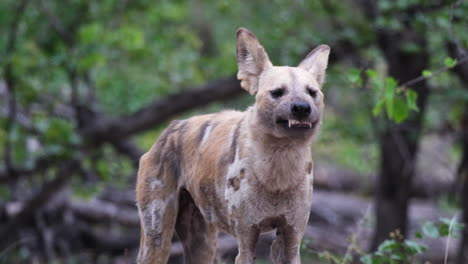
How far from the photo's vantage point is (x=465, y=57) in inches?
231

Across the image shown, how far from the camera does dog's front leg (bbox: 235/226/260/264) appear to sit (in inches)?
172

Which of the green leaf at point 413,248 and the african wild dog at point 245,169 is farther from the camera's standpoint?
the green leaf at point 413,248

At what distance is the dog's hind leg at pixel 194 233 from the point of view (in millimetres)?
5207

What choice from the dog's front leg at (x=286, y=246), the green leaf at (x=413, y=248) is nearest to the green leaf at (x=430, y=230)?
the green leaf at (x=413, y=248)

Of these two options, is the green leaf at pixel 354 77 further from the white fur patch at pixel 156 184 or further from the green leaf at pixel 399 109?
the white fur patch at pixel 156 184

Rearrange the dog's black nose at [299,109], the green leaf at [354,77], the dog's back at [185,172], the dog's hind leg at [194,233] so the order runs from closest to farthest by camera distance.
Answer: the dog's black nose at [299,109], the dog's back at [185,172], the dog's hind leg at [194,233], the green leaf at [354,77]

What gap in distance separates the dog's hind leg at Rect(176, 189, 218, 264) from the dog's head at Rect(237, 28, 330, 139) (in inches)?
45.2

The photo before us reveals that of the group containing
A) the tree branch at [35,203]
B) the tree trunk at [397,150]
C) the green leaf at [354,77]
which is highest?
the green leaf at [354,77]

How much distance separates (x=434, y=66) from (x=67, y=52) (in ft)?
18.4

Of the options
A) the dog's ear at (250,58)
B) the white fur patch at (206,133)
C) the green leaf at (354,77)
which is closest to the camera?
the dog's ear at (250,58)

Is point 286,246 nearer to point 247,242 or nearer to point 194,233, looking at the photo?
point 247,242

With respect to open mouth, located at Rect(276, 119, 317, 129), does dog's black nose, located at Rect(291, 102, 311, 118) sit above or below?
above

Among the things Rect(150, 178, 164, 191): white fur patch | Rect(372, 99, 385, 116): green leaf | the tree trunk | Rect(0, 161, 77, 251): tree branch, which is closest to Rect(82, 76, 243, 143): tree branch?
Rect(0, 161, 77, 251): tree branch

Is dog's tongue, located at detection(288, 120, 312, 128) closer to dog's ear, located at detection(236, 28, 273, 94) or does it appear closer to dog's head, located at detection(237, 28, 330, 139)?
dog's head, located at detection(237, 28, 330, 139)
